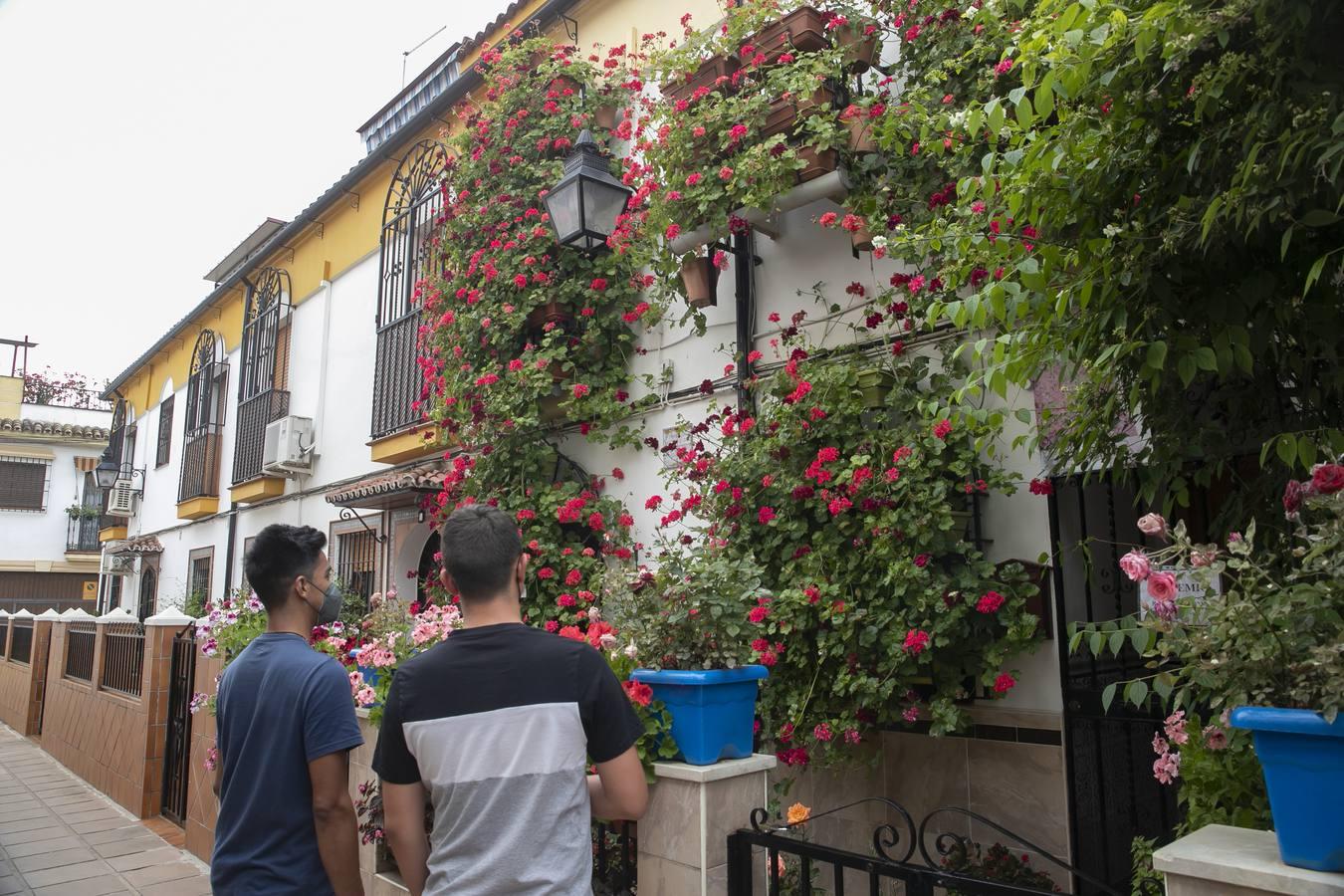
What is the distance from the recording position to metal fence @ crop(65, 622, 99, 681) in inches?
384

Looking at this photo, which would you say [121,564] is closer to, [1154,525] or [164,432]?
[164,432]

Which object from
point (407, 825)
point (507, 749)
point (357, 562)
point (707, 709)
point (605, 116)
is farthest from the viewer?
point (357, 562)

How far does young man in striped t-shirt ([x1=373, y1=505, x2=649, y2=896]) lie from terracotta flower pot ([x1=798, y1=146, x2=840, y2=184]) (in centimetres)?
333

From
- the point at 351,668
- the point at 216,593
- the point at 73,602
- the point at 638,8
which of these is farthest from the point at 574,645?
the point at 73,602

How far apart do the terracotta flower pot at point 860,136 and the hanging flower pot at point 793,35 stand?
0.60 meters

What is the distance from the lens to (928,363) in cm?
457

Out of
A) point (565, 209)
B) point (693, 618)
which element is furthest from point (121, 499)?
point (693, 618)

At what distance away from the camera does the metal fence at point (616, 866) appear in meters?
2.81

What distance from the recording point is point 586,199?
18.5ft

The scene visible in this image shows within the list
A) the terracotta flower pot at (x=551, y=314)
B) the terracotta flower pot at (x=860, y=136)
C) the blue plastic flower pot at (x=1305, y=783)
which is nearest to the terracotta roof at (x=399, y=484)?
the terracotta flower pot at (x=551, y=314)

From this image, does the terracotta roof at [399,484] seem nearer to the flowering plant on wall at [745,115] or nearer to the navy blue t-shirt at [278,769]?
the flowering plant on wall at [745,115]

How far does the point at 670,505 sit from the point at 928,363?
204 centimetres

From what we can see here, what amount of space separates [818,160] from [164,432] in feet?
53.2

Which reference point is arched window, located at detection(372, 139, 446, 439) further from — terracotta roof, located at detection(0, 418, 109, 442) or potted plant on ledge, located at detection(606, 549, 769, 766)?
terracotta roof, located at detection(0, 418, 109, 442)
